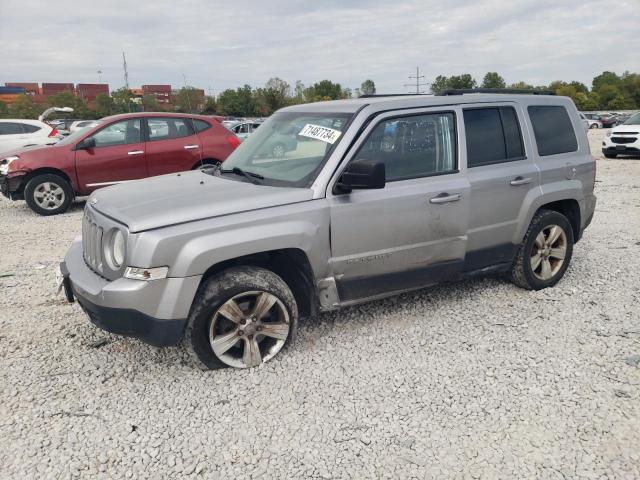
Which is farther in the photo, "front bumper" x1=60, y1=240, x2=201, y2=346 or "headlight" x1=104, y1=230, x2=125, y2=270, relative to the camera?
"headlight" x1=104, y1=230, x2=125, y2=270

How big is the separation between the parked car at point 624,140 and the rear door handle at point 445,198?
14.7 m

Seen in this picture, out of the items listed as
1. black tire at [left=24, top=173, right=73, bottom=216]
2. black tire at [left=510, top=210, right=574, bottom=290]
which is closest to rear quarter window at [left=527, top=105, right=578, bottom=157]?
black tire at [left=510, top=210, right=574, bottom=290]

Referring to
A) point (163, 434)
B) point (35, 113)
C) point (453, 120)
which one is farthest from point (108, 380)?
point (35, 113)

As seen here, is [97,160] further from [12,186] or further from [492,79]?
[492,79]

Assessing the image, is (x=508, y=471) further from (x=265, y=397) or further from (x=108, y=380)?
(x=108, y=380)

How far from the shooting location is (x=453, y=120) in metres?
4.07

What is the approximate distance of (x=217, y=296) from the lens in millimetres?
3186

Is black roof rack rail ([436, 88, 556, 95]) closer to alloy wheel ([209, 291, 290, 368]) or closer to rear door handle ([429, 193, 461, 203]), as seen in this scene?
rear door handle ([429, 193, 461, 203])

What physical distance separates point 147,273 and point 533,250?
3.39 metres

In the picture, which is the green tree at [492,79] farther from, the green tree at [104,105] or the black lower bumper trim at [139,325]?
the black lower bumper trim at [139,325]

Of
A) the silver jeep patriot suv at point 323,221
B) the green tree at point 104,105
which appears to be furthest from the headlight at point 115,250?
the green tree at point 104,105

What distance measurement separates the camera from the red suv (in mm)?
8562

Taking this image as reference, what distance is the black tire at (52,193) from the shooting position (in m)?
8.59

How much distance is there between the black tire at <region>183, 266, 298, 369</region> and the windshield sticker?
1.06 meters
